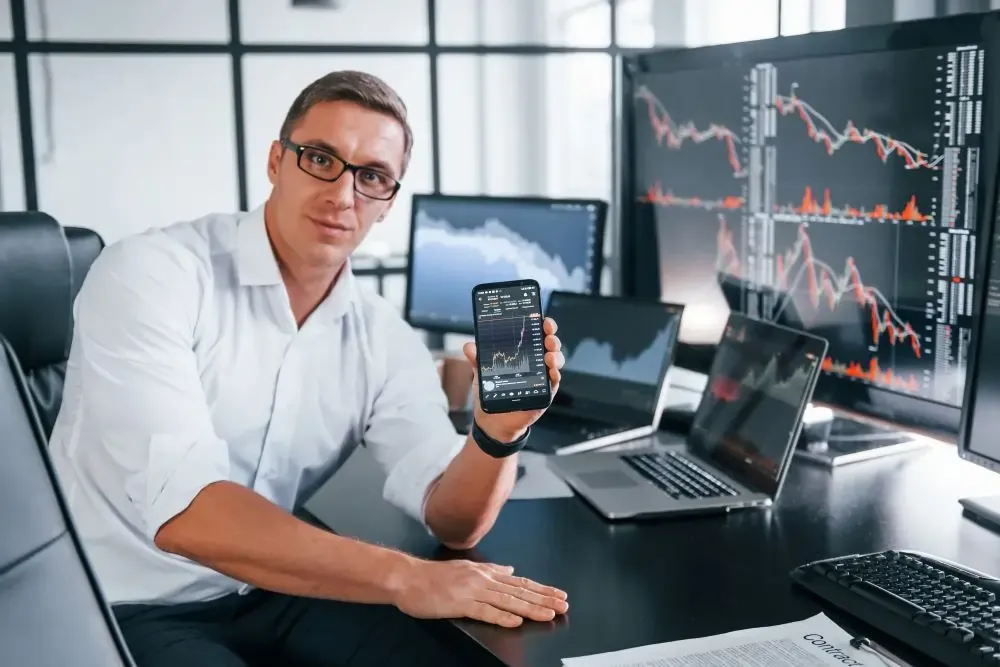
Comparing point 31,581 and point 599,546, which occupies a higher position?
point 31,581

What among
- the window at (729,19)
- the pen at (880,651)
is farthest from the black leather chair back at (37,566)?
the window at (729,19)

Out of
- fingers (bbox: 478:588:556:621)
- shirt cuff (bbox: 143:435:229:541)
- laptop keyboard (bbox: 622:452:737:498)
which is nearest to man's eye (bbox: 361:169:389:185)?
shirt cuff (bbox: 143:435:229:541)

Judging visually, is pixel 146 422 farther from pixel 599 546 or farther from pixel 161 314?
pixel 599 546

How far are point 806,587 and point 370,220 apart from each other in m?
0.82

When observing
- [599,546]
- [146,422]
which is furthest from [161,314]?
[599,546]

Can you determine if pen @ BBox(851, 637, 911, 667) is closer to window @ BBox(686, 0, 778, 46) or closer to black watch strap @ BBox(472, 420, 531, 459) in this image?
black watch strap @ BBox(472, 420, 531, 459)

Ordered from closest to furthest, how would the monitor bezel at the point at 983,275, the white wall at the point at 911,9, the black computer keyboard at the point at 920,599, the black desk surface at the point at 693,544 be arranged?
the black computer keyboard at the point at 920,599, the black desk surface at the point at 693,544, the monitor bezel at the point at 983,275, the white wall at the point at 911,9

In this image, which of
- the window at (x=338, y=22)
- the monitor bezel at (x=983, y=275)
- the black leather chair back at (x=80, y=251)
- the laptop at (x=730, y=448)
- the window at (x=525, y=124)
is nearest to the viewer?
the monitor bezel at (x=983, y=275)

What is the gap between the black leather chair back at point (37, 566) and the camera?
27.5 inches

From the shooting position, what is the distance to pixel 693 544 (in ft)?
4.42

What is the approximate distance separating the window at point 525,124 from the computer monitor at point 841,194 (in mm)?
686

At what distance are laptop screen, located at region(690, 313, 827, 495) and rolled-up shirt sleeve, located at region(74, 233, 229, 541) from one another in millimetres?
741

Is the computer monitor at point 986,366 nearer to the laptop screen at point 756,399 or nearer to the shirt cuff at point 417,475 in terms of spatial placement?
the laptop screen at point 756,399

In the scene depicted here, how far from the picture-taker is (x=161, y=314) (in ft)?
4.67
